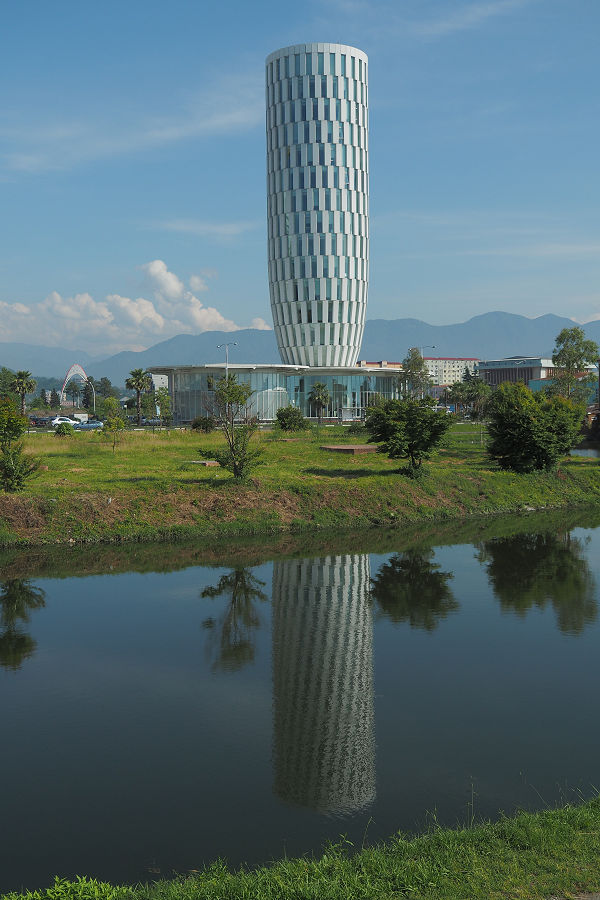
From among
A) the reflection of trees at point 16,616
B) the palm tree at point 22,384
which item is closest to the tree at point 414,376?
→ the palm tree at point 22,384

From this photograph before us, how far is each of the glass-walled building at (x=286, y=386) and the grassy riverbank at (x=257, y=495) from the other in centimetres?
3699

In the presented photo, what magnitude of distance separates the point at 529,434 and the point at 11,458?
2495 centimetres

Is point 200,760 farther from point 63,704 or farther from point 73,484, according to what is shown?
point 73,484

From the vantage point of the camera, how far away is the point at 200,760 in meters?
11.5

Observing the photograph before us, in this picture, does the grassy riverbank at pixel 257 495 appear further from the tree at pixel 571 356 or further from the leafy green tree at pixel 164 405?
the leafy green tree at pixel 164 405

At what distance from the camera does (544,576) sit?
23.7 m

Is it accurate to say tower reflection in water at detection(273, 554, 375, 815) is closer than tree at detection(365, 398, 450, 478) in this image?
Yes

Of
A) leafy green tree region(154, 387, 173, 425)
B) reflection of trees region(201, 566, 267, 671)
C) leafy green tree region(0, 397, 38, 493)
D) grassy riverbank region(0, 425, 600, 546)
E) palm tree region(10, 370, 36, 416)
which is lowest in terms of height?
reflection of trees region(201, 566, 267, 671)

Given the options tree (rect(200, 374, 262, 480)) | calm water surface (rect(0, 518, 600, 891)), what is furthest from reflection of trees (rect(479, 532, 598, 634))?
tree (rect(200, 374, 262, 480))

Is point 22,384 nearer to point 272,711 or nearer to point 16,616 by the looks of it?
point 16,616

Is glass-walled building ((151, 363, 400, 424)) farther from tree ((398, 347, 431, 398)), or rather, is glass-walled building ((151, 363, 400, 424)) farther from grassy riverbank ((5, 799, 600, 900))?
grassy riverbank ((5, 799, 600, 900))

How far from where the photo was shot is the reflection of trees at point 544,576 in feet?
65.7

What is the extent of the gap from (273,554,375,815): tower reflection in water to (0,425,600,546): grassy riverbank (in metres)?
8.42

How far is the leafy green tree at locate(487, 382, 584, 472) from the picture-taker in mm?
39812
